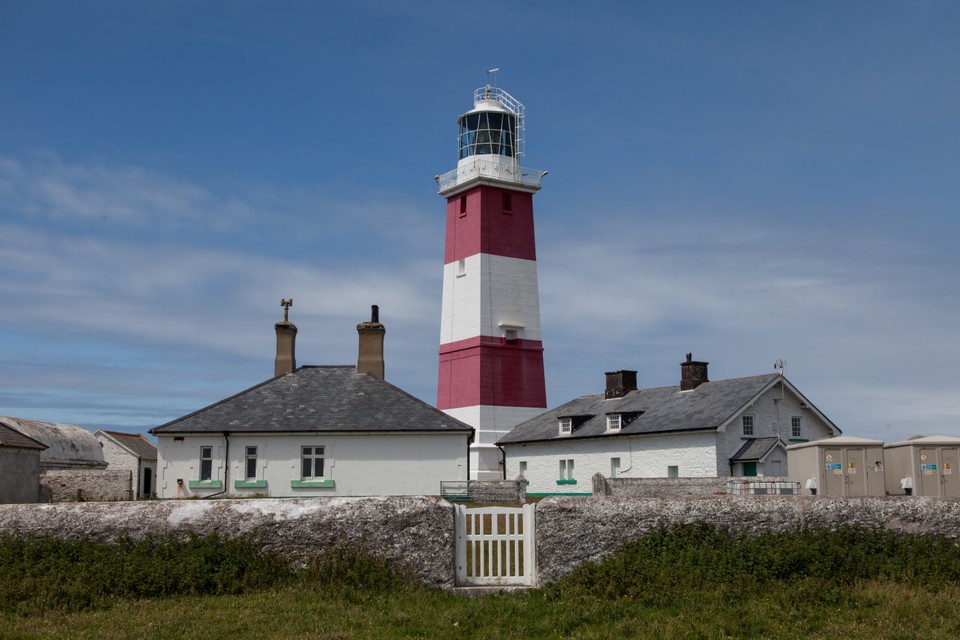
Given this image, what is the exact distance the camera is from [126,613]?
11117 millimetres

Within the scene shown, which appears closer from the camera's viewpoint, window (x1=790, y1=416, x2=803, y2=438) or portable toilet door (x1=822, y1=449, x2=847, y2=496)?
portable toilet door (x1=822, y1=449, x2=847, y2=496)

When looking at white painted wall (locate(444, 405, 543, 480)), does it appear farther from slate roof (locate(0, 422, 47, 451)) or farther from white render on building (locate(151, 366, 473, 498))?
slate roof (locate(0, 422, 47, 451))

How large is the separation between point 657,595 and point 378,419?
823 inches

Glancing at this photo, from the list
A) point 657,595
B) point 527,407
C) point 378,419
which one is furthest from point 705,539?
point 527,407

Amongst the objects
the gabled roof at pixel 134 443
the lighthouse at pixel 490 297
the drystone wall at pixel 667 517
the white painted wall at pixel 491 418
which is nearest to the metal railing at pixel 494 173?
the lighthouse at pixel 490 297

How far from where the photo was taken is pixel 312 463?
3212cm

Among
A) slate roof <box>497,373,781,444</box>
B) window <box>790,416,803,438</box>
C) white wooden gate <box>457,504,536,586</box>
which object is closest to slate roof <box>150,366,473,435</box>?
slate roof <box>497,373,781,444</box>

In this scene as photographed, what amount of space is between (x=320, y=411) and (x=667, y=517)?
20880 millimetres

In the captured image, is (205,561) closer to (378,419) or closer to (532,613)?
(532,613)

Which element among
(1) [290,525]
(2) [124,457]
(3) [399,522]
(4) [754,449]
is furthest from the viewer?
(2) [124,457]

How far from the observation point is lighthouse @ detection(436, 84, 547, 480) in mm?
46188

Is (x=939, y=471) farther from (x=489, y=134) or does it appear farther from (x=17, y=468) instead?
(x=489, y=134)

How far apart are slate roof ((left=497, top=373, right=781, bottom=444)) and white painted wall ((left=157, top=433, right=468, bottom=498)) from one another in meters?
11.2

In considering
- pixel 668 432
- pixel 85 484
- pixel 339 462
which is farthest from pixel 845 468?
pixel 85 484
